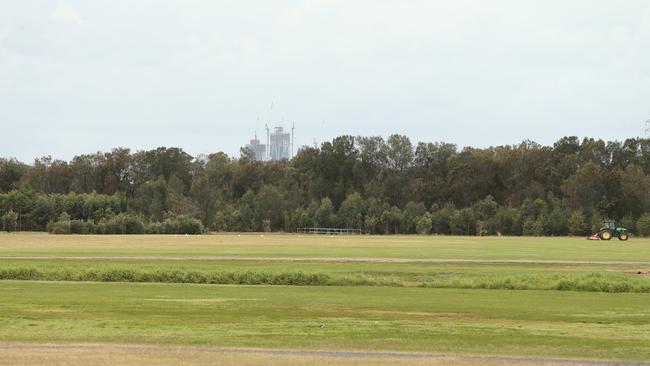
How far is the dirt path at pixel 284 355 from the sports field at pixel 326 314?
4 cm

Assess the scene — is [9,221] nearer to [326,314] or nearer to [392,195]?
[392,195]

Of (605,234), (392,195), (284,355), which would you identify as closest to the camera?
(284,355)

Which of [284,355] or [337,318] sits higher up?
[284,355]

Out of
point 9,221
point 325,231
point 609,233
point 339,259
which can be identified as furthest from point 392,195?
point 339,259

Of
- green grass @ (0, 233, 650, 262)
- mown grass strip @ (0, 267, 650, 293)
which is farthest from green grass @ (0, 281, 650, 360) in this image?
green grass @ (0, 233, 650, 262)

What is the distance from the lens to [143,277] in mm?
45156

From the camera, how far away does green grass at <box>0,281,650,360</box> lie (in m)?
21.0

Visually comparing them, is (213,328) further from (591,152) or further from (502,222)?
(591,152)

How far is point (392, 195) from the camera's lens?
193 m

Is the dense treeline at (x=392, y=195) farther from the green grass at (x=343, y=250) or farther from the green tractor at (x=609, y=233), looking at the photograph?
the green grass at (x=343, y=250)

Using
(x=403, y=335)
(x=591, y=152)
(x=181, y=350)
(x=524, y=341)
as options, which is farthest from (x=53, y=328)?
(x=591, y=152)

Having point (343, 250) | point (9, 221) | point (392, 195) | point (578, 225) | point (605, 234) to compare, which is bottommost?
point (343, 250)

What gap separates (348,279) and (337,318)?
17251mm

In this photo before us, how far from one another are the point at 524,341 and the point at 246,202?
519 ft
